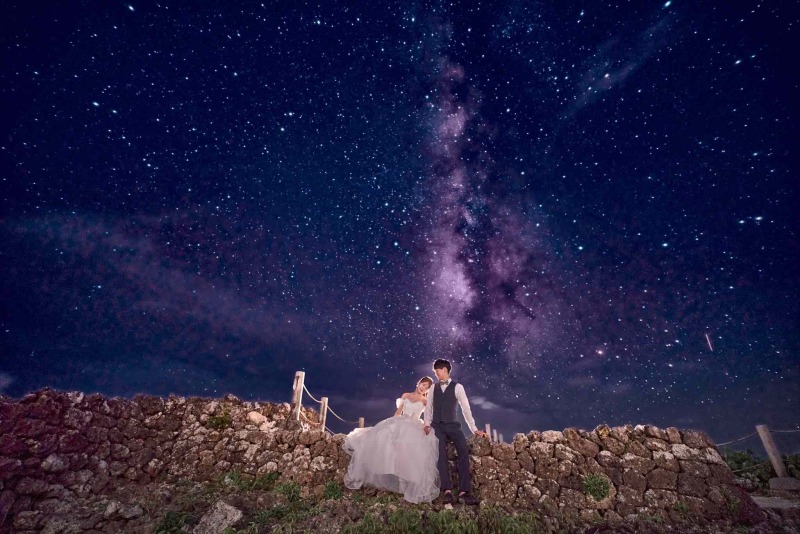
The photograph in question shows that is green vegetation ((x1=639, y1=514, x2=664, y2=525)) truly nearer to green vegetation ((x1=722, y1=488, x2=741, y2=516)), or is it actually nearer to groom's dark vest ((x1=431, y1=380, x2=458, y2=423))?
green vegetation ((x1=722, y1=488, x2=741, y2=516))

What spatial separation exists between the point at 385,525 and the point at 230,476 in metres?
3.89

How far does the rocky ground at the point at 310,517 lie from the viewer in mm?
5312

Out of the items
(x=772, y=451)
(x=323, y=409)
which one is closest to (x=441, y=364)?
(x=323, y=409)

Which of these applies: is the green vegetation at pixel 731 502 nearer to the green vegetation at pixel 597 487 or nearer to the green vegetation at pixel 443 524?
the green vegetation at pixel 597 487

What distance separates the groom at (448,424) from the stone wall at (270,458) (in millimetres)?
594

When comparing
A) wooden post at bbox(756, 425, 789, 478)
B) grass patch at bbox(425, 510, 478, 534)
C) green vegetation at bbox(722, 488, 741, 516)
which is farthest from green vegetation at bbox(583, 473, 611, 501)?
wooden post at bbox(756, 425, 789, 478)

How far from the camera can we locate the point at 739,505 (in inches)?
225

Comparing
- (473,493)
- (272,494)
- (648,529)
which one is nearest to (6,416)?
(272,494)

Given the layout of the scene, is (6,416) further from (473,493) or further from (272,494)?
(473,493)

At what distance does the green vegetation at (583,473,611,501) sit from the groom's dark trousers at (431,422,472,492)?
2148 millimetres

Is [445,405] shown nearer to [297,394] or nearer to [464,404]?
[464,404]

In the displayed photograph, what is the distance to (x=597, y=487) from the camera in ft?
20.1

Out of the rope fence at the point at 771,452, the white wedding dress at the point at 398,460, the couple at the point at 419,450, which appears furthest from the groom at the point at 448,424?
the rope fence at the point at 771,452

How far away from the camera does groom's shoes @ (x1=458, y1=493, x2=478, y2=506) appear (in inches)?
230
